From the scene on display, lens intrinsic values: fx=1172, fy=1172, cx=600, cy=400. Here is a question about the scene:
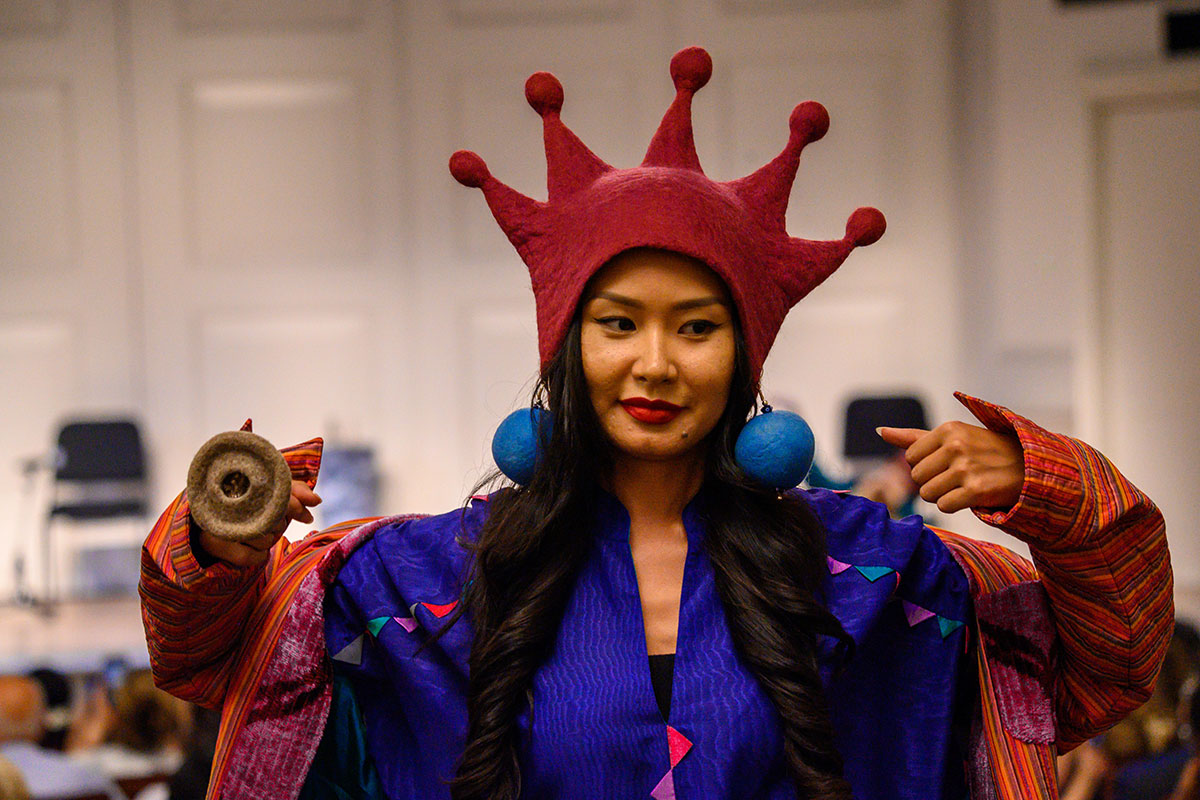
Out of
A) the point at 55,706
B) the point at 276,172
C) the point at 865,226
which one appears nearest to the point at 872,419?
the point at 276,172

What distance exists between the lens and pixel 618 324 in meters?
1.25

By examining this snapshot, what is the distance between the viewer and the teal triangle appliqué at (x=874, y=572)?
1248 millimetres

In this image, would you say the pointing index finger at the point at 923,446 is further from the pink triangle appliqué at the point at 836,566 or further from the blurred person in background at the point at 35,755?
the blurred person in background at the point at 35,755

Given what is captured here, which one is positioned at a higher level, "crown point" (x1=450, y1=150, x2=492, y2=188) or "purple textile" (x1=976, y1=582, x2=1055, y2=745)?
"crown point" (x1=450, y1=150, x2=492, y2=188)

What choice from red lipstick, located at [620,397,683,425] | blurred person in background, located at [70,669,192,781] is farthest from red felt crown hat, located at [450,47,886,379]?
blurred person in background, located at [70,669,192,781]

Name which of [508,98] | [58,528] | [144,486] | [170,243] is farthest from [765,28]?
[58,528]

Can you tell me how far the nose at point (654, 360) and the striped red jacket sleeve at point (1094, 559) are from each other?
0.30 metres

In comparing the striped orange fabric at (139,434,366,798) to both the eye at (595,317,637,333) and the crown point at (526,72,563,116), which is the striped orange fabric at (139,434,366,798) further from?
the crown point at (526,72,563,116)

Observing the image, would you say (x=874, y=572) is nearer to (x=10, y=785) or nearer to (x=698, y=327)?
(x=698, y=327)

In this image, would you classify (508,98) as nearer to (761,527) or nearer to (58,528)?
(58,528)

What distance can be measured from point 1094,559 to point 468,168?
763 millimetres

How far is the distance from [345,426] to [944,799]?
4112 mm

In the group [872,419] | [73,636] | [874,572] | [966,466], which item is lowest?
[73,636]

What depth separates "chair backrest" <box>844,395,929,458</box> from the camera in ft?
14.5
